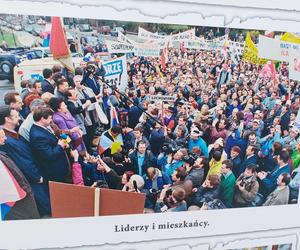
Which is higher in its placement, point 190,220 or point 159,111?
A: point 159,111

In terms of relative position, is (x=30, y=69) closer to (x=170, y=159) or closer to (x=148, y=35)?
(x=148, y=35)

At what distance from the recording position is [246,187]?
4.12 ft

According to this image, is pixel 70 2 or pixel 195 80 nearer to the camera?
pixel 70 2

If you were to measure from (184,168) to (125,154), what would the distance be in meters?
0.19

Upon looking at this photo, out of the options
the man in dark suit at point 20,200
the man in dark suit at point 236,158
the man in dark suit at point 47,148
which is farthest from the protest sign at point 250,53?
the man in dark suit at point 20,200

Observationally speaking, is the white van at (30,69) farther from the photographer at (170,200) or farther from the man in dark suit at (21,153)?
the photographer at (170,200)

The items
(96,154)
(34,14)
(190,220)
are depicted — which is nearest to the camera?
(34,14)

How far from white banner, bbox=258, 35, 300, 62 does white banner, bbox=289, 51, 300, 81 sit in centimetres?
1

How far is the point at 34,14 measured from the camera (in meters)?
1.01

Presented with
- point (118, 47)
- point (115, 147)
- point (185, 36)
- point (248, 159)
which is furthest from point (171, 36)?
point (248, 159)

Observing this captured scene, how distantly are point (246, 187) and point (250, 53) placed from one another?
433 mm

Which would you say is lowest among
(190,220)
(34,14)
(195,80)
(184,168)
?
(190,220)

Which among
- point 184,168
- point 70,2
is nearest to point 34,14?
point 70,2

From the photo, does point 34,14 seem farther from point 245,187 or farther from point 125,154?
point 245,187
